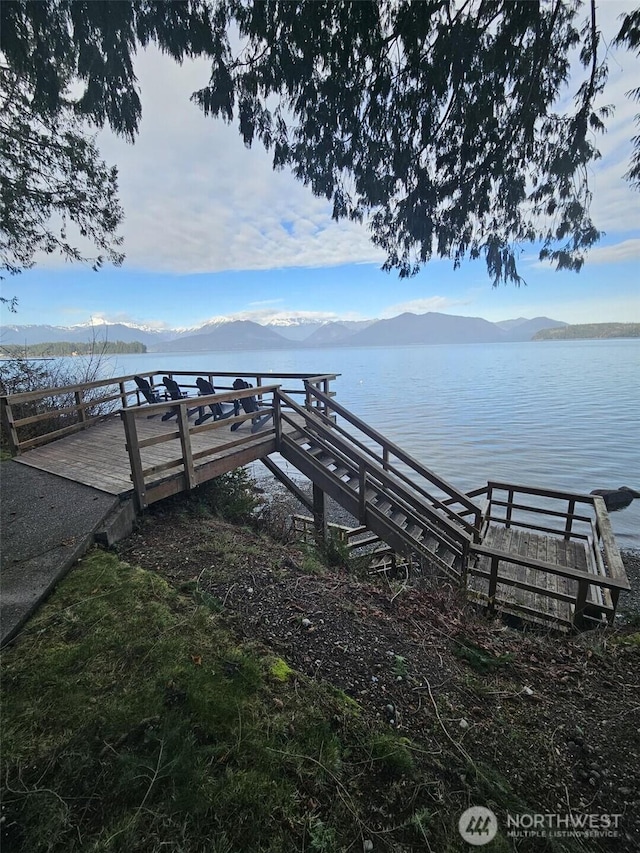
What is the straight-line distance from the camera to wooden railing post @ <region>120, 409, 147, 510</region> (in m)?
4.21

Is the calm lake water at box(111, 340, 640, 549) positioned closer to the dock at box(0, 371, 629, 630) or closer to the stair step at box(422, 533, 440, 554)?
the dock at box(0, 371, 629, 630)

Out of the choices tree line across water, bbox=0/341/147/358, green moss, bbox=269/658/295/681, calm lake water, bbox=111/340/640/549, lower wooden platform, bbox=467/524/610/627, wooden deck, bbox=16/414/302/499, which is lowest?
calm lake water, bbox=111/340/640/549

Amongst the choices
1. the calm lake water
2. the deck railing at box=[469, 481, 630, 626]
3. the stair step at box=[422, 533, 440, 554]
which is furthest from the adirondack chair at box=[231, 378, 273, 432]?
the calm lake water

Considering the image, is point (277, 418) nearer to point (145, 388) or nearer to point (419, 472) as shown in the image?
point (419, 472)

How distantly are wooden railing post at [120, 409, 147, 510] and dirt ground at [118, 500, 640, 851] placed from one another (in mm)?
413

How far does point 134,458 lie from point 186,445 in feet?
2.33

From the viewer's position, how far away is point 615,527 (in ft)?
41.0

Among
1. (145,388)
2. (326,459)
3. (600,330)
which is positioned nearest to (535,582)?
(326,459)

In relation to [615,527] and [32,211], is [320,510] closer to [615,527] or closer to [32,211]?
[32,211]

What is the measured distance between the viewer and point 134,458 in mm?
4316

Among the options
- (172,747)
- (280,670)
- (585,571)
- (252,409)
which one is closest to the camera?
(172,747)

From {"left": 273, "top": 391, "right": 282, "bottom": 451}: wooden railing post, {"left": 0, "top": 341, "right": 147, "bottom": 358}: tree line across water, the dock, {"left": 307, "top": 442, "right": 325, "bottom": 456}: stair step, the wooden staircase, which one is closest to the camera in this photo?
the dock

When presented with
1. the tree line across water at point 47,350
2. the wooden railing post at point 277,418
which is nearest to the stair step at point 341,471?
the wooden railing post at point 277,418

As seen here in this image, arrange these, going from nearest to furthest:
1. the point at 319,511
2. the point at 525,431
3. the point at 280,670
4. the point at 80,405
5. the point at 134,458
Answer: the point at 280,670
the point at 134,458
the point at 80,405
the point at 319,511
the point at 525,431
